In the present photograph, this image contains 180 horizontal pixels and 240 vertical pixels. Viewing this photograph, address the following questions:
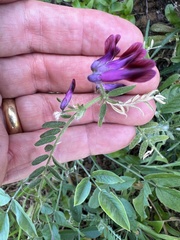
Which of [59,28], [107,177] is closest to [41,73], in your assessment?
[59,28]

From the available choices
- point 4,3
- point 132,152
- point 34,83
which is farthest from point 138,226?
point 4,3

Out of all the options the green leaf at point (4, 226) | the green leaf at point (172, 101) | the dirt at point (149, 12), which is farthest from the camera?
the dirt at point (149, 12)

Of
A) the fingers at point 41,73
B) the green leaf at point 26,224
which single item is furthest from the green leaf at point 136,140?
the green leaf at point 26,224

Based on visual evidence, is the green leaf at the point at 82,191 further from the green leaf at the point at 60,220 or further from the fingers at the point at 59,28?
the fingers at the point at 59,28

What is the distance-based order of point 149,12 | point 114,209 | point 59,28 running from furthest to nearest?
point 149,12 → point 59,28 → point 114,209

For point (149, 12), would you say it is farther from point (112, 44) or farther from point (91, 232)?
point (91, 232)

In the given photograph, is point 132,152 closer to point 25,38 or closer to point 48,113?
point 48,113

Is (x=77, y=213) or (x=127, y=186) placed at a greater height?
(x=127, y=186)
